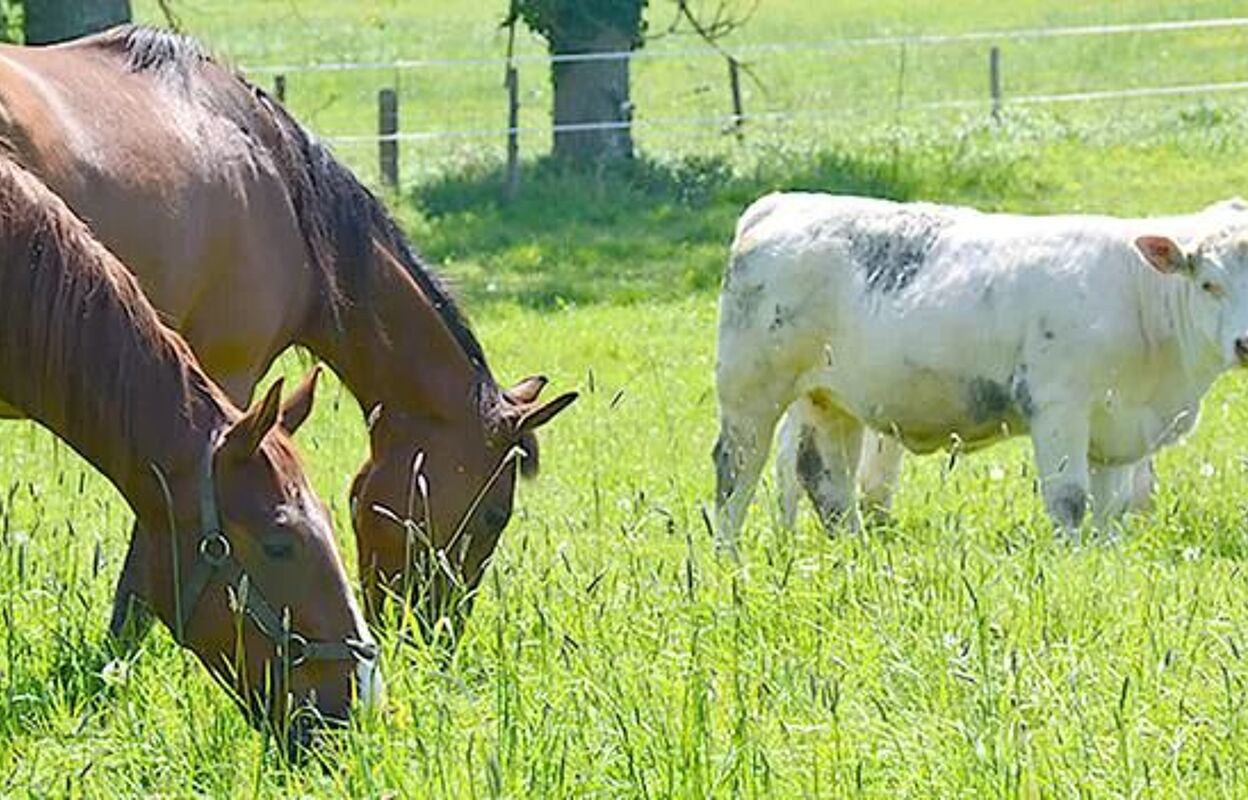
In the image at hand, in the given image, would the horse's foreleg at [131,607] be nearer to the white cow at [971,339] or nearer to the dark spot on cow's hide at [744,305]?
the white cow at [971,339]

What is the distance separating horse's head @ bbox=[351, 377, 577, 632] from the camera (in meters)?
7.15

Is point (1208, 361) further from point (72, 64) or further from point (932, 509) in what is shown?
point (72, 64)

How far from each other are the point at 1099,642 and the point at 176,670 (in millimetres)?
2263

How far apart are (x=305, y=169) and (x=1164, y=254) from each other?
11.0 ft

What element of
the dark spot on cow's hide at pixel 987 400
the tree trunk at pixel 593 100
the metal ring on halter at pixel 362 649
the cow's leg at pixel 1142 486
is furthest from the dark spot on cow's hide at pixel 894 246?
the tree trunk at pixel 593 100

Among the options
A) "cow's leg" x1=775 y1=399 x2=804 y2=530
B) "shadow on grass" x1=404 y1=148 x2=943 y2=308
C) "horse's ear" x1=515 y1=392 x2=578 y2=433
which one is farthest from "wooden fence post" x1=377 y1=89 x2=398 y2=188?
"horse's ear" x1=515 y1=392 x2=578 y2=433

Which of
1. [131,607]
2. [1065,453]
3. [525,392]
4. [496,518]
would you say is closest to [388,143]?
[1065,453]

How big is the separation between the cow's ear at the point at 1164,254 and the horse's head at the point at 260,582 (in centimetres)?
452

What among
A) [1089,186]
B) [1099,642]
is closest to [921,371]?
[1099,642]

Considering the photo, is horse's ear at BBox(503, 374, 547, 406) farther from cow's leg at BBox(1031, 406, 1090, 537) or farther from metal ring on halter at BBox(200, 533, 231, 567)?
metal ring on halter at BBox(200, 533, 231, 567)

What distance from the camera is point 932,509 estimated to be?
9.17m

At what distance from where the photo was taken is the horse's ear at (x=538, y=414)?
23.9 ft

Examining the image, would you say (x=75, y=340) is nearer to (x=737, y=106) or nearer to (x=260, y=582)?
(x=260, y=582)

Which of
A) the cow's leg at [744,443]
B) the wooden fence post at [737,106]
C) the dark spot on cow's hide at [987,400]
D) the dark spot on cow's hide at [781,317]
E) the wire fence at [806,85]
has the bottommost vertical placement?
the wire fence at [806,85]
